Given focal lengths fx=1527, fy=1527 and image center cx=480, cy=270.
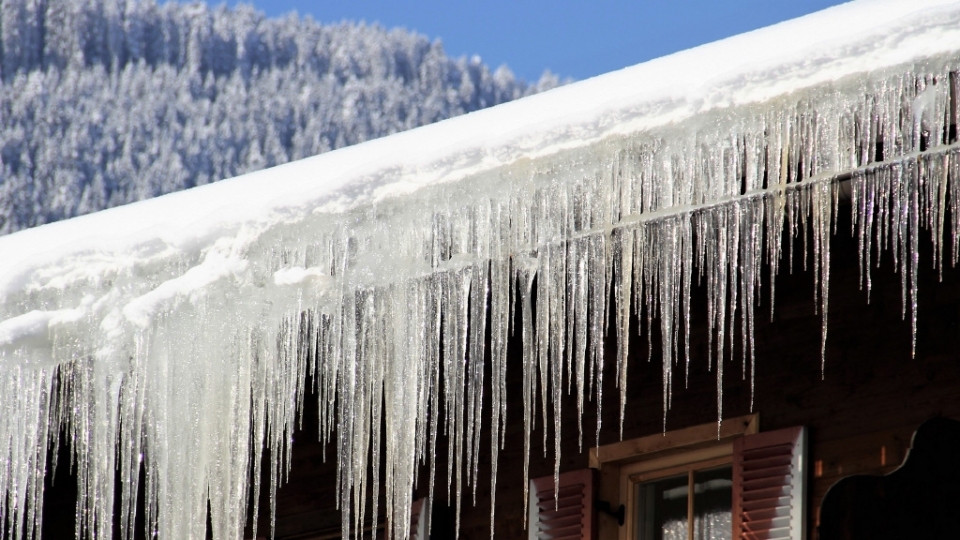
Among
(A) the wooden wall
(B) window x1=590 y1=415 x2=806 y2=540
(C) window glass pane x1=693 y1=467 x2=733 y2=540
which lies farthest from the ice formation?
(C) window glass pane x1=693 y1=467 x2=733 y2=540

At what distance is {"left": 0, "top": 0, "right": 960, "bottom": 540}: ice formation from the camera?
4031 millimetres

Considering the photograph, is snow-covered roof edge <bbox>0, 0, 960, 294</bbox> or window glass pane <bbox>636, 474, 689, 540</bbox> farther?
window glass pane <bbox>636, 474, 689, 540</bbox>

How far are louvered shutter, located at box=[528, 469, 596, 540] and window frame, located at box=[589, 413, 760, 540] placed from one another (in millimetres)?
62

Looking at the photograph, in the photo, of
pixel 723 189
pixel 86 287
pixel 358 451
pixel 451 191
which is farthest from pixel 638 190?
pixel 86 287

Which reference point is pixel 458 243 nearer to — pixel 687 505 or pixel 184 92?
pixel 687 505

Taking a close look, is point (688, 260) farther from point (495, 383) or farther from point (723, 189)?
point (495, 383)

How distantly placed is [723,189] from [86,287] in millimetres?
2325

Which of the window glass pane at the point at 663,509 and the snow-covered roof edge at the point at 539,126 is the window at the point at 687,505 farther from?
the snow-covered roof edge at the point at 539,126

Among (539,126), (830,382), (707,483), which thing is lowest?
(707,483)

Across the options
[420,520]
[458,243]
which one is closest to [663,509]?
[420,520]

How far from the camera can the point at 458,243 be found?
4.78 m

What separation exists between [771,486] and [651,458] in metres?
0.68

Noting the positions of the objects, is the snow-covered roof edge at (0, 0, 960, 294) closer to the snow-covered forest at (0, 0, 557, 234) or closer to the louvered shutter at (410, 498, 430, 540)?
the louvered shutter at (410, 498, 430, 540)

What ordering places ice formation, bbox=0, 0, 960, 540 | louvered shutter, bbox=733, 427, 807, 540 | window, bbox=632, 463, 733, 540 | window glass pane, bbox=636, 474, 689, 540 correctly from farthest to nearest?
1. window glass pane, bbox=636, 474, 689, 540
2. window, bbox=632, 463, 733, 540
3. louvered shutter, bbox=733, 427, 807, 540
4. ice formation, bbox=0, 0, 960, 540
